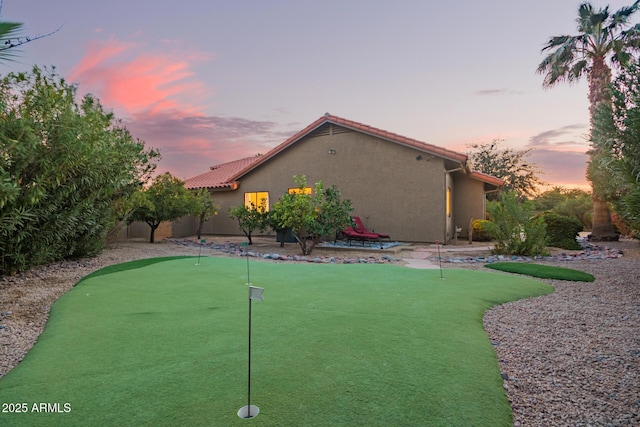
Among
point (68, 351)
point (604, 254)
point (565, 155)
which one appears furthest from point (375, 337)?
point (565, 155)

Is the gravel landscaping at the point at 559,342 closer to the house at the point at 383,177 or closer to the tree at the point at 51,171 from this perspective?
the tree at the point at 51,171

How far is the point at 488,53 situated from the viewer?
507 inches

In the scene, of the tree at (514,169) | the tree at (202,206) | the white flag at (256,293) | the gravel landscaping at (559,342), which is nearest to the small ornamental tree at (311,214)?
the tree at (202,206)

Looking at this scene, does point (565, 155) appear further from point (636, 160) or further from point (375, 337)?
point (375, 337)

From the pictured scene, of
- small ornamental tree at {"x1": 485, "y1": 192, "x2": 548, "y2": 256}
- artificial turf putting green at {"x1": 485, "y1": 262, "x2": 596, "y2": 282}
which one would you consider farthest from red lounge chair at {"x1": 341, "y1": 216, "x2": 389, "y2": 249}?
artificial turf putting green at {"x1": 485, "y1": 262, "x2": 596, "y2": 282}

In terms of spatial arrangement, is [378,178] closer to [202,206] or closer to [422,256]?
[422,256]

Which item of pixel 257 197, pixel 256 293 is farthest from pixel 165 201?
pixel 256 293

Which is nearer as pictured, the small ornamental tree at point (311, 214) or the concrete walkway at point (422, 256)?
the concrete walkway at point (422, 256)

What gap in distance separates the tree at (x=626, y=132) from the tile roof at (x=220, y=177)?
14111 millimetres

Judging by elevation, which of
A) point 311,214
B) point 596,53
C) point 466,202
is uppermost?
point 596,53

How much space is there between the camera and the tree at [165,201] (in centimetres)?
1396

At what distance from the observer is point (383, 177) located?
1469 centimetres

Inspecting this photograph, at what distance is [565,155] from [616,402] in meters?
28.2

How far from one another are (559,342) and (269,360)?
3.01 meters
